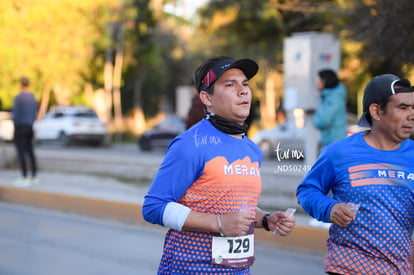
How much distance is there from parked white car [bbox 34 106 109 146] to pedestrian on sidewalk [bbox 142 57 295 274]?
23.8 m

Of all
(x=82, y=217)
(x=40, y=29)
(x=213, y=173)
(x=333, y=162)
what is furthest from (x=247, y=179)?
(x=40, y=29)

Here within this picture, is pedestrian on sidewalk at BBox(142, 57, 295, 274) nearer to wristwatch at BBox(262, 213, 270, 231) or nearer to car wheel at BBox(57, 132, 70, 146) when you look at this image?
wristwatch at BBox(262, 213, 270, 231)

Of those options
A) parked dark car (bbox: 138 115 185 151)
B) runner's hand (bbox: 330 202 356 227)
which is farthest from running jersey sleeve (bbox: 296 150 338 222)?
parked dark car (bbox: 138 115 185 151)

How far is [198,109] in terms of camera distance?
245 inches

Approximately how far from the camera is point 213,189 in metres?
2.45

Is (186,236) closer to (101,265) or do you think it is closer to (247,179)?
(247,179)

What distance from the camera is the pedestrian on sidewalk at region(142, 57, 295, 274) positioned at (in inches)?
93.9

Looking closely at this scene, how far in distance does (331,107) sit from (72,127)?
20.6 m

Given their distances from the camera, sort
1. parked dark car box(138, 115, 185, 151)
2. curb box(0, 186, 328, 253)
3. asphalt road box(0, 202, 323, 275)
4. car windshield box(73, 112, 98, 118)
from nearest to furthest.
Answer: asphalt road box(0, 202, 323, 275) < curb box(0, 186, 328, 253) < parked dark car box(138, 115, 185, 151) < car windshield box(73, 112, 98, 118)

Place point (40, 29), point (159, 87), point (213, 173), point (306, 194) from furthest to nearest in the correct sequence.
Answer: point (159, 87) → point (40, 29) → point (306, 194) → point (213, 173)

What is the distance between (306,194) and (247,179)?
50 cm

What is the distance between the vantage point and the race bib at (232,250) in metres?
2.46

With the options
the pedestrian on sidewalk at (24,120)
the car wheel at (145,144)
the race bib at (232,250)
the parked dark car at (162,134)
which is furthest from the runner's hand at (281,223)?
the car wheel at (145,144)

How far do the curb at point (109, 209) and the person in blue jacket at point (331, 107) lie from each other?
46.8 inches
